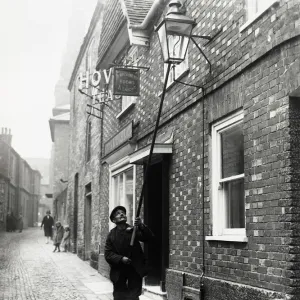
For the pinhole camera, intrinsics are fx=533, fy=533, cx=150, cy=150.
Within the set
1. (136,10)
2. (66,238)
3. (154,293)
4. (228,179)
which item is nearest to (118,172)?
(136,10)

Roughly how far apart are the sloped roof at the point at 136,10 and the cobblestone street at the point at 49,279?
5.63 metres

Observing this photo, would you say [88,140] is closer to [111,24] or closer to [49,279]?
[111,24]

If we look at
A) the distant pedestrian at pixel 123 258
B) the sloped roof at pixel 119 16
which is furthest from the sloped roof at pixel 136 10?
the distant pedestrian at pixel 123 258

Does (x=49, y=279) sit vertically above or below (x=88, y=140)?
below

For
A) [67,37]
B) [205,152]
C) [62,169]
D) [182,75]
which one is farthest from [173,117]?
[67,37]

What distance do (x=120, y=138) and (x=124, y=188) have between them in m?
1.23

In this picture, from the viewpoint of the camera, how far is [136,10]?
11.5 metres

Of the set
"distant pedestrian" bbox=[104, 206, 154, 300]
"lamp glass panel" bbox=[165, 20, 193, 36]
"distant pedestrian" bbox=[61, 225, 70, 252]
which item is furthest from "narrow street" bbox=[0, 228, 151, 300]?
"lamp glass panel" bbox=[165, 20, 193, 36]

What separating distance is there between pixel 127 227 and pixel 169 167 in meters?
2.46

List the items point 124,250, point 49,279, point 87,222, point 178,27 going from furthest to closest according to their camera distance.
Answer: point 87,222, point 49,279, point 178,27, point 124,250

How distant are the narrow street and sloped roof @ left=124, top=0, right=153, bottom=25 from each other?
18.5 ft

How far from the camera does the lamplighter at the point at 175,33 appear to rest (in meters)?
7.12

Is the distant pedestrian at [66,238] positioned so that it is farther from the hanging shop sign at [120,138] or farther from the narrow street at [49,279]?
the hanging shop sign at [120,138]

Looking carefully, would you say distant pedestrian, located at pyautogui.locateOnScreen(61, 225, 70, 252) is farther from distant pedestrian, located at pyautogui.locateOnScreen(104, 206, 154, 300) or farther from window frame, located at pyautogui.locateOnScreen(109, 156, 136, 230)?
distant pedestrian, located at pyautogui.locateOnScreen(104, 206, 154, 300)
